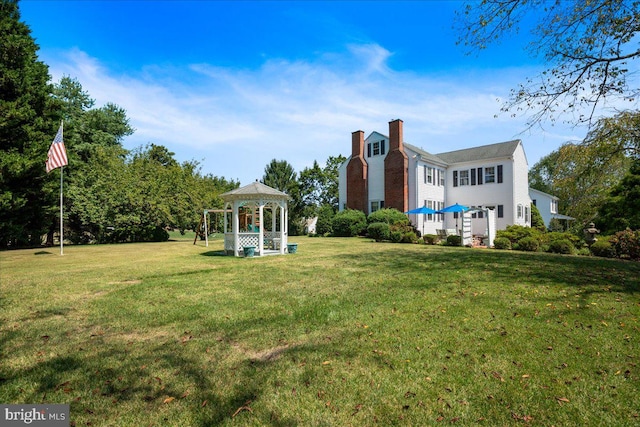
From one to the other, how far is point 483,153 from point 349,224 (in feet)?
47.7

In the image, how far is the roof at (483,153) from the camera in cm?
2795

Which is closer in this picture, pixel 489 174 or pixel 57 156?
pixel 57 156

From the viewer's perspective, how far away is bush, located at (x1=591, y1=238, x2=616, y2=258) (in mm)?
13461

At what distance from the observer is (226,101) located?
16.2m

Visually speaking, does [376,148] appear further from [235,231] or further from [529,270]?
[529,270]

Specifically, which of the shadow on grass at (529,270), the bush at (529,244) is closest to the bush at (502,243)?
the bush at (529,244)

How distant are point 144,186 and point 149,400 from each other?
2773cm

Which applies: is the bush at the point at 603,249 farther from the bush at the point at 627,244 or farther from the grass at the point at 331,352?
the grass at the point at 331,352

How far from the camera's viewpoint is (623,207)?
19.8 metres

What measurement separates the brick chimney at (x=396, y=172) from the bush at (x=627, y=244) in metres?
15.4

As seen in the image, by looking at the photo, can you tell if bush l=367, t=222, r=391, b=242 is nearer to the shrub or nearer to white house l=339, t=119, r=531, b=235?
white house l=339, t=119, r=531, b=235

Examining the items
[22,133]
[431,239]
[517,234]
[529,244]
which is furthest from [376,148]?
[22,133]

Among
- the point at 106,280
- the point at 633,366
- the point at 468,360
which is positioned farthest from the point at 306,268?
the point at 633,366

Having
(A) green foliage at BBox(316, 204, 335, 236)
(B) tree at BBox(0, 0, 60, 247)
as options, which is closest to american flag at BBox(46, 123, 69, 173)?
(B) tree at BBox(0, 0, 60, 247)
